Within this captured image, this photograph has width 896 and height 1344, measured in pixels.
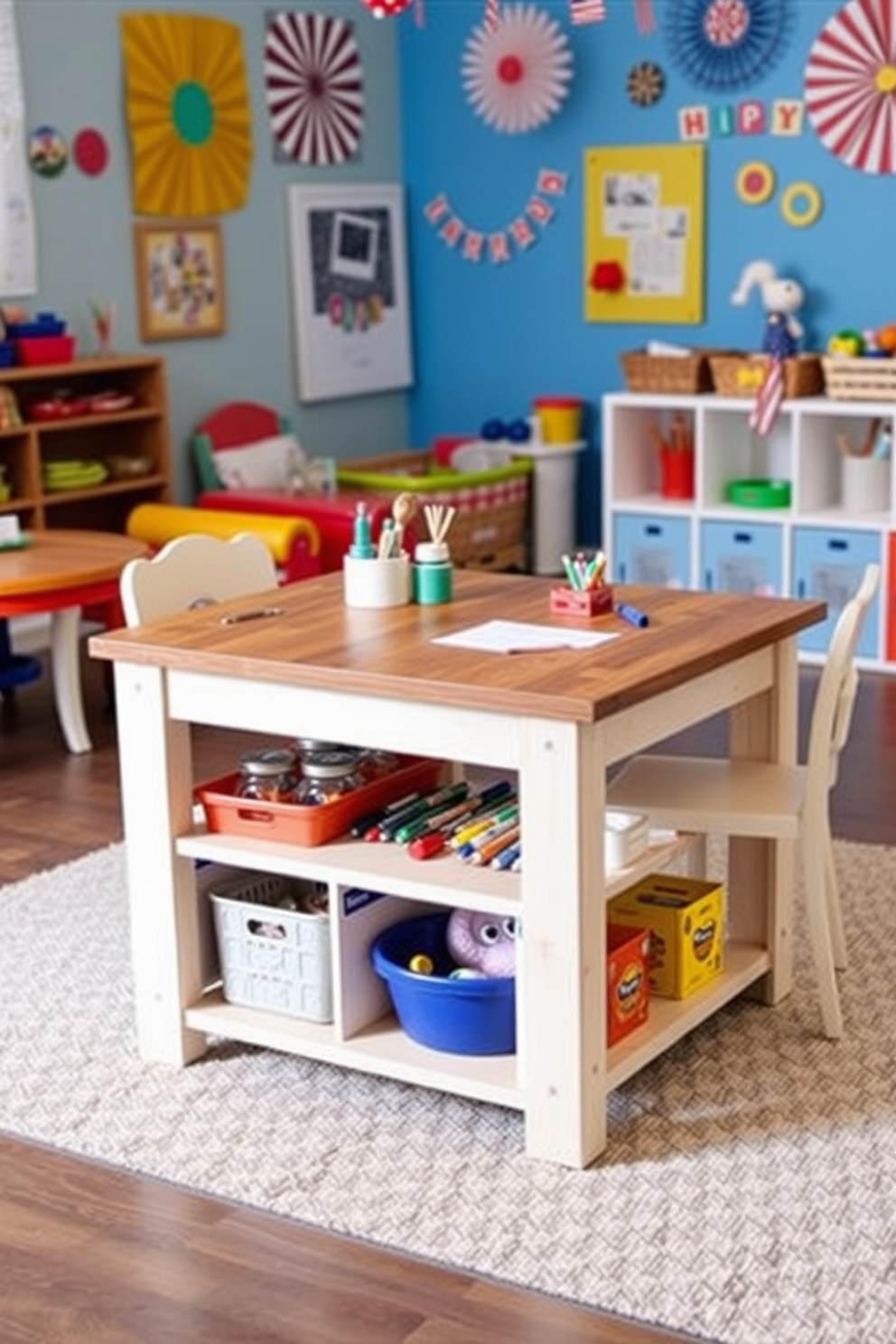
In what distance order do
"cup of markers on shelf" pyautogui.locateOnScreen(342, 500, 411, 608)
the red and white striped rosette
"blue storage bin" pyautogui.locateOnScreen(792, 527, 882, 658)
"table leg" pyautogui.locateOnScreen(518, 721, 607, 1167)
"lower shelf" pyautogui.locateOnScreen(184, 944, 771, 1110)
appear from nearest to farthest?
1. "table leg" pyautogui.locateOnScreen(518, 721, 607, 1167)
2. "lower shelf" pyautogui.locateOnScreen(184, 944, 771, 1110)
3. "cup of markers on shelf" pyautogui.locateOnScreen(342, 500, 411, 608)
4. "blue storage bin" pyautogui.locateOnScreen(792, 527, 882, 658)
5. the red and white striped rosette

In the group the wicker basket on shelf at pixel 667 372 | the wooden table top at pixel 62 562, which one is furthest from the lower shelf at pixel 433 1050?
the wicker basket on shelf at pixel 667 372

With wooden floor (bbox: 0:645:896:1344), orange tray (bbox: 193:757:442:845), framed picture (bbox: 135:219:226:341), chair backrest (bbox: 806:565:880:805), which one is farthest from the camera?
framed picture (bbox: 135:219:226:341)

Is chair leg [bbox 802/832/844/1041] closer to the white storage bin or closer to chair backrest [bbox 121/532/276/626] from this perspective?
the white storage bin

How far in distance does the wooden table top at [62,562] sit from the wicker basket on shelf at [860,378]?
6.60 ft

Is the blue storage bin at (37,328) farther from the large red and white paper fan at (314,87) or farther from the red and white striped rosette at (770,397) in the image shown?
the red and white striped rosette at (770,397)

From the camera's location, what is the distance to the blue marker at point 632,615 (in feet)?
9.41

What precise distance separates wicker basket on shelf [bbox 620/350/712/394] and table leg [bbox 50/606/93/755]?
6.84 ft

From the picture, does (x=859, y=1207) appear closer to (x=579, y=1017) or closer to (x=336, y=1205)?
(x=579, y=1017)

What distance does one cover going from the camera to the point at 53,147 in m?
5.73

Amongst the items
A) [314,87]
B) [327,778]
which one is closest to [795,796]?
[327,778]

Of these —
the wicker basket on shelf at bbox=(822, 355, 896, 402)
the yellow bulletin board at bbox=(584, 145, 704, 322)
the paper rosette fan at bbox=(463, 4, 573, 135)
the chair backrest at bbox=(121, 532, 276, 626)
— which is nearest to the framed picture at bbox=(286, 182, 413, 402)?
the paper rosette fan at bbox=(463, 4, 573, 135)

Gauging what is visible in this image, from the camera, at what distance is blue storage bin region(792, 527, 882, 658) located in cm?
547

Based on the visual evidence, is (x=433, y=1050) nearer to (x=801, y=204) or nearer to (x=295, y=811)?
(x=295, y=811)

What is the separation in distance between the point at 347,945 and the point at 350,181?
4.50m
